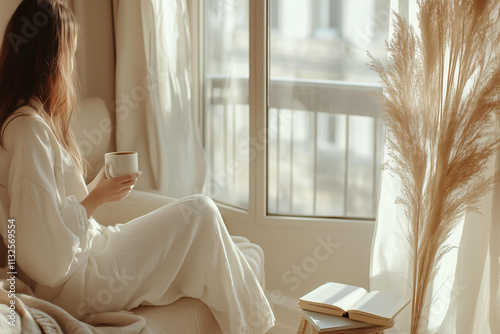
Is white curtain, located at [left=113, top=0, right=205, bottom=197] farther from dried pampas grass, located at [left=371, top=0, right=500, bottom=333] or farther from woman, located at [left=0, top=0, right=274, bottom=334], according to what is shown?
dried pampas grass, located at [left=371, top=0, right=500, bottom=333]

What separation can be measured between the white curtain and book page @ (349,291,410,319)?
130 cm

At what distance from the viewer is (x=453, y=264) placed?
201cm

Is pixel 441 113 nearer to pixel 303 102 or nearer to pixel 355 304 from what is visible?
pixel 355 304

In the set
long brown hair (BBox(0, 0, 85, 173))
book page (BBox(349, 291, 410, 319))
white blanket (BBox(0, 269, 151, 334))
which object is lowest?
book page (BBox(349, 291, 410, 319))

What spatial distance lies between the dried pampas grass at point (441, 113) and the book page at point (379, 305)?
0.44ft

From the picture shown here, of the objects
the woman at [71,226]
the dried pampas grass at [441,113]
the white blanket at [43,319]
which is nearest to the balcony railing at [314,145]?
the dried pampas grass at [441,113]

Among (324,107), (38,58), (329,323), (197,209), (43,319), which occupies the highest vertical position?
(38,58)

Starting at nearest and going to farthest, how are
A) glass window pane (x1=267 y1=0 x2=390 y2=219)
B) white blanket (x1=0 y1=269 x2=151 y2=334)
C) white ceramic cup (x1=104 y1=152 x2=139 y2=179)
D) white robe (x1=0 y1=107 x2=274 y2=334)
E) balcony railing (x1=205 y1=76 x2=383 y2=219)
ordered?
white blanket (x1=0 y1=269 x2=151 y2=334), white robe (x1=0 y1=107 x2=274 y2=334), white ceramic cup (x1=104 y1=152 x2=139 y2=179), glass window pane (x1=267 y1=0 x2=390 y2=219), balcony railing (x1=205 y1=76 x2=383 y2=219)

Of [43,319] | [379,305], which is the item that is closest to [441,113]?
[379,305]

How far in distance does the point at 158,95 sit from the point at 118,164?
119 cm

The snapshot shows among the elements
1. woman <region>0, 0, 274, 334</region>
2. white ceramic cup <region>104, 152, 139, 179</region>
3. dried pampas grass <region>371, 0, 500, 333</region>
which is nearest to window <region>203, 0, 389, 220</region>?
dried pampas grass <region>371, 0, 500, 333</region>

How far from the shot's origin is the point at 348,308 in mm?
1752

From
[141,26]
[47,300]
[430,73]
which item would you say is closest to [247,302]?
[47,300]

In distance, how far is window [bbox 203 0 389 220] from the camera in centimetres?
246
